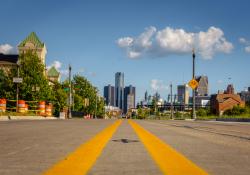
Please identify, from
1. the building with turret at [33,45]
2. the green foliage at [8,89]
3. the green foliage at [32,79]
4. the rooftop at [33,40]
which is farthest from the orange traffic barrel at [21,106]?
the rooftop at [33,40]

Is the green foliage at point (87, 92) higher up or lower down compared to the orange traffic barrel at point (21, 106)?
higher up

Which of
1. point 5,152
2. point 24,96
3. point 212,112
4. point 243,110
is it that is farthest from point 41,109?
point 212,112

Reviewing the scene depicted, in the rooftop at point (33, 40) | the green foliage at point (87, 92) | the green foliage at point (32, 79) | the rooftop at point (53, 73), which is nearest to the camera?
the green foliage at point (32, 79)

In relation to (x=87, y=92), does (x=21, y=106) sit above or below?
below

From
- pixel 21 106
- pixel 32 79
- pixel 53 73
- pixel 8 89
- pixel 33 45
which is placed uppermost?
pixel 33 45

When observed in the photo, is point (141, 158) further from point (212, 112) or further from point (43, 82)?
point (212, 112)

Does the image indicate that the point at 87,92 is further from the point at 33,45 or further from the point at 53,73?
the point at 53,73

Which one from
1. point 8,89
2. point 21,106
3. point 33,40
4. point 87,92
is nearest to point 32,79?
point 8,89

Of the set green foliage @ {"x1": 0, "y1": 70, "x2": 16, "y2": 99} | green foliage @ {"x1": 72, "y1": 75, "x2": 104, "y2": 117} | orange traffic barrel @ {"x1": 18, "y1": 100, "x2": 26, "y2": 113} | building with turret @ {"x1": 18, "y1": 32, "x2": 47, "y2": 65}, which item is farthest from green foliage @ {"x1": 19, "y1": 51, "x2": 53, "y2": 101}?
green foliage @ {"x1": 72, "y1": 75, "x2": 104, "y2": 117}

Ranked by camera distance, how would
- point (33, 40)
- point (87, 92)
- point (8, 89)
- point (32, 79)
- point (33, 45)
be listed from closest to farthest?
point (32, 79) < point (8, 89) < point (33, 45) < point (33, 40) < point (87, 92)

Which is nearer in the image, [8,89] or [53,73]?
[8,89]

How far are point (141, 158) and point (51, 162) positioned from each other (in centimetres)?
129

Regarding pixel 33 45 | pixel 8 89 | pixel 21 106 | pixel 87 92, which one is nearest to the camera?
pixel 21 106

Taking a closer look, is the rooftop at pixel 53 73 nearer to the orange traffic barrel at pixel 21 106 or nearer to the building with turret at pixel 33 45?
the building with turret at pixel 33 45
